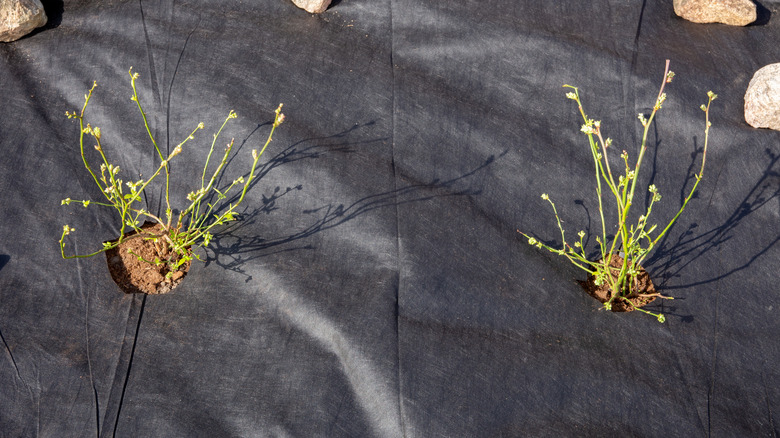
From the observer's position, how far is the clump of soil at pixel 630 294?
194 cm

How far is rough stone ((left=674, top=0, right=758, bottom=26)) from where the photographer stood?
8.48 feet

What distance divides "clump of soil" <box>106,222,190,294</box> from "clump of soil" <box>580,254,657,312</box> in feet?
4.43

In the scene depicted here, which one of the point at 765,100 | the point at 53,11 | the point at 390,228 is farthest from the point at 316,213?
the point at 765,100

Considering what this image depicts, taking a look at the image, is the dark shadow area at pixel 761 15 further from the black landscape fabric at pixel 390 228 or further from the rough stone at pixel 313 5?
the rough stone at pixel 313 5

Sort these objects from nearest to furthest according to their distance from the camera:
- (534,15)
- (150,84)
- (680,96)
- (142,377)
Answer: (142,377) → (150,84) → (680,96) → (534,15)

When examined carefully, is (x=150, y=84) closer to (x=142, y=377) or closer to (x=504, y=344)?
(x=142, y=377)

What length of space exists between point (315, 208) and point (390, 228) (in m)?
0.27

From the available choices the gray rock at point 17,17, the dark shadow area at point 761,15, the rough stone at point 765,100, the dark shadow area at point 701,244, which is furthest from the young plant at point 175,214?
the dark shadow area at point 761,15

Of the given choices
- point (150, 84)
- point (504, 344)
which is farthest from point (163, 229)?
point (504, 344)

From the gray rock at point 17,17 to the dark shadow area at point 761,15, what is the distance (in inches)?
120

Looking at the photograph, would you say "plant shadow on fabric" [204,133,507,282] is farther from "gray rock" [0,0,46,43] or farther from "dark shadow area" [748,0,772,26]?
"dark shadow area" [748,0,772,26]

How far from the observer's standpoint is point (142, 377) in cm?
170

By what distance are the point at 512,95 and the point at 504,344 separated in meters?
1.03

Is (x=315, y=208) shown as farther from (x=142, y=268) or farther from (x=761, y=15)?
(x=761, y=15)
